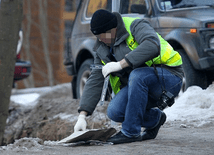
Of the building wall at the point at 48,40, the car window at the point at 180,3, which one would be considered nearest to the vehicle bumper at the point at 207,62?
the car window at the point at 180,3

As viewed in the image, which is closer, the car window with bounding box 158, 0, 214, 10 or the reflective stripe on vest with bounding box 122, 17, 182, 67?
the reflective stripe on vest with bounding box 122, 17, 182, 67

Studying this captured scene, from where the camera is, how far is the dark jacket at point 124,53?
3.40 meters

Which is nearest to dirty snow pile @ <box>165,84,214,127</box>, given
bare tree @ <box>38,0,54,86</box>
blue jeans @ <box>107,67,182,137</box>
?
blue jeans @ <box>107,67,182,137</box>

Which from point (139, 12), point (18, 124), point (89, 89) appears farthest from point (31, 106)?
point (89, 89)

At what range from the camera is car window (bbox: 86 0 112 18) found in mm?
6082

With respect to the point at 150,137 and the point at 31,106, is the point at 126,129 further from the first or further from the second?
the point at 31,106

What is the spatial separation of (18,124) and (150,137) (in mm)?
3330

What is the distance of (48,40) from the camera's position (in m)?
18.4

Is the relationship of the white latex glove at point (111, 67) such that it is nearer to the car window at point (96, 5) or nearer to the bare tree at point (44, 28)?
the car window at point (96, 5)

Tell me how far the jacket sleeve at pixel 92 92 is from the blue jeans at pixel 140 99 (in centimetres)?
16

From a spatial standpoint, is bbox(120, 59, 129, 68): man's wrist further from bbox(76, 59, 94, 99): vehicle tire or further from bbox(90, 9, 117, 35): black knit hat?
bbox(76, 59, 94, 99): vehicle tire

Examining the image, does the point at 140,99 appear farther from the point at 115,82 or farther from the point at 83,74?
the point at 83,74

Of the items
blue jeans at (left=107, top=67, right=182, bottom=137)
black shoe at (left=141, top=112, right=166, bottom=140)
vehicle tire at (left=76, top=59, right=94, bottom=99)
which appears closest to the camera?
blue jeans at (left=107, top=67, right=182, bottom=137)

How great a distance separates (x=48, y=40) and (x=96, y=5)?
11.9 meters
